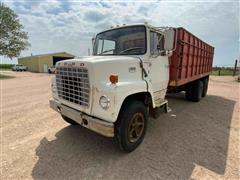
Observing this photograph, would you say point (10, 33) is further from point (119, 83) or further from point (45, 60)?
point (119, 83)

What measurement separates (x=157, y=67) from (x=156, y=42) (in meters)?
0.58

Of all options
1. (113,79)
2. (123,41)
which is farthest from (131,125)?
(123,41)

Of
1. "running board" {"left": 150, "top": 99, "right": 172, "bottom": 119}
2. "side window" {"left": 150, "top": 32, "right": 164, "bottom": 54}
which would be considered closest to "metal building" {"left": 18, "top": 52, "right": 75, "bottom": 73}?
"side window" {"left": 150, "top": 32, "right": 164, "bottom": 54}

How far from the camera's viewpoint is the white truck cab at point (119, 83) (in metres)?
2.77

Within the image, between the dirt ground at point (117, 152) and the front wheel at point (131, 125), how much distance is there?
21 centimetres

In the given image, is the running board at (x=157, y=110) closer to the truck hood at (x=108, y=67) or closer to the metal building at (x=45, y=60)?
the truck hood at (x=108, y=67)

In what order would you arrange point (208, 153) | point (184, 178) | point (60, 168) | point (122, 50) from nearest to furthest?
point (184, 178)
point (60, 168)
point (208, 153)
point (122, 50)

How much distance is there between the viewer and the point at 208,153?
3.32 m

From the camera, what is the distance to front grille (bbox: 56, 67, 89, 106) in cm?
290

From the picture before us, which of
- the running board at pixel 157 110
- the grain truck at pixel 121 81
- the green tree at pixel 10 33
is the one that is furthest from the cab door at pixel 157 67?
the green tree at pixel 10 33

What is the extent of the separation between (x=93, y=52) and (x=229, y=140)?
4092 mm

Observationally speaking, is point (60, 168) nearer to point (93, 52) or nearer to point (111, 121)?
point (111, 121)

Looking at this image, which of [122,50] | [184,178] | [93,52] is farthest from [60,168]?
[93,52]

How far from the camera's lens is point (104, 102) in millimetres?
2748
